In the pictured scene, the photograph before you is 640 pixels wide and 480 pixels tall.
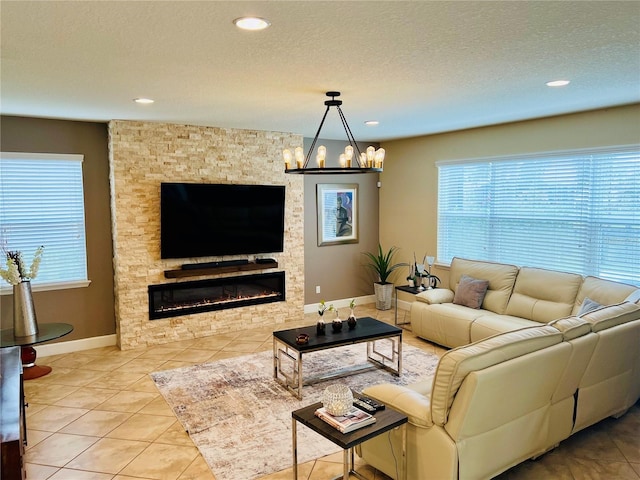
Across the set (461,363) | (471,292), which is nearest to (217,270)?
(471,292)

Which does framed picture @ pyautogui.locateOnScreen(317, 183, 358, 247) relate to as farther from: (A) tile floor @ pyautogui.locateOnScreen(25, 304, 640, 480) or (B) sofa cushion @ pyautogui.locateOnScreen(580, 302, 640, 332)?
(B) sofa cushion @ pyautogui.locateOnScreen(580, 302, 640, 332)

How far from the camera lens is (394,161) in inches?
291

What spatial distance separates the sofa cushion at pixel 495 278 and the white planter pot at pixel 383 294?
63.1 inches

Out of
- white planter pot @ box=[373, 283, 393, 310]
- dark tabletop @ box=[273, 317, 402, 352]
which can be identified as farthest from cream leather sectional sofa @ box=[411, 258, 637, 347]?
white planter pot @ box=[373, 283, 393, 310]

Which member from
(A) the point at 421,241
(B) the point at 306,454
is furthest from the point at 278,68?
(A) the point at 421,241

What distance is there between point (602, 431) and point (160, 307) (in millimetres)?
4678

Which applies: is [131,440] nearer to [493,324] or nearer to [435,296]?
[493,324]

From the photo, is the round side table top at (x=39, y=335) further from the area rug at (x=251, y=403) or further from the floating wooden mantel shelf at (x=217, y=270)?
the floating wooden mantel shelf at (x=217, y=270)

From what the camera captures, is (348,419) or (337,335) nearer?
(348,419)

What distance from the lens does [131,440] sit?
346cm

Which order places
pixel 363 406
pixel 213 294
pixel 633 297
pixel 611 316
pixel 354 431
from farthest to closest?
pixel 213 294
pixel 633 297
pixel 611 316
pixel 363 406
pixel 354 431

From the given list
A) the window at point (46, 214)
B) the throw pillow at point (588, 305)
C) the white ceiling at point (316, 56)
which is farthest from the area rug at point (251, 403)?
the white ceiling at point (316, 56)

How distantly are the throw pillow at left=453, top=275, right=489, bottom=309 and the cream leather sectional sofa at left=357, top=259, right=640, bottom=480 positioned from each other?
6.31 ft

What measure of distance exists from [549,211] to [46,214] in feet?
18.6
